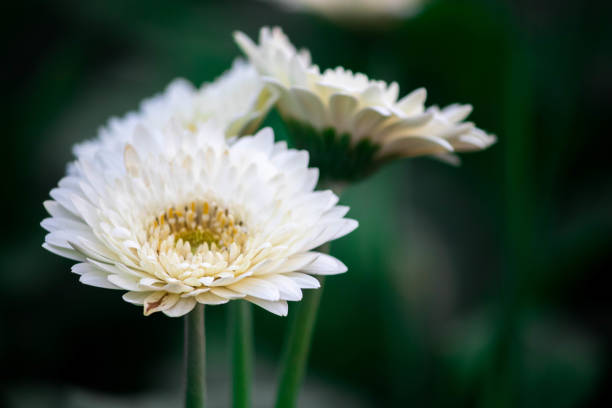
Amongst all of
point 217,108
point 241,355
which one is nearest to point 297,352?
point 241,355

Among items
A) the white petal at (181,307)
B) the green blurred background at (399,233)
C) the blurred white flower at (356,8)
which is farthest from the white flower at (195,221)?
the blurred white flower at (356,8)

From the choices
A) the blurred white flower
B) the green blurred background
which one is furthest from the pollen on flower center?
the blurred white flower

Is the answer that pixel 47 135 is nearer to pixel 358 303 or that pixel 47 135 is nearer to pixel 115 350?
pixel 115 350

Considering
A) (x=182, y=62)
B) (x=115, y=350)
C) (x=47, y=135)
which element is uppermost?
(x=182, y=62)

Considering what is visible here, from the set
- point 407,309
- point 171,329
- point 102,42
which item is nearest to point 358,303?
point 407,309

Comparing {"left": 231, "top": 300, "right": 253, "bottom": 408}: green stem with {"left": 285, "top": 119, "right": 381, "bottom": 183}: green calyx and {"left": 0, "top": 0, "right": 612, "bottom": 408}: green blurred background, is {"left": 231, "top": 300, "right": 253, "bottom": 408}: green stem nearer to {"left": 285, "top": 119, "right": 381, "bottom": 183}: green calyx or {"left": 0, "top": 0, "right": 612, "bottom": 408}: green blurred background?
{"left": 285, "top": 119, "right": 381, "bottom": 183}: green calyx

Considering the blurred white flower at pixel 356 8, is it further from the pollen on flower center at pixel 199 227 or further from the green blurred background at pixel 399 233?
the pollen on flower center at pixel 199 227

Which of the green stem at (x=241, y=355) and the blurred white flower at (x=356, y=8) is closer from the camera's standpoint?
the green stem at (x=241, y=355)
